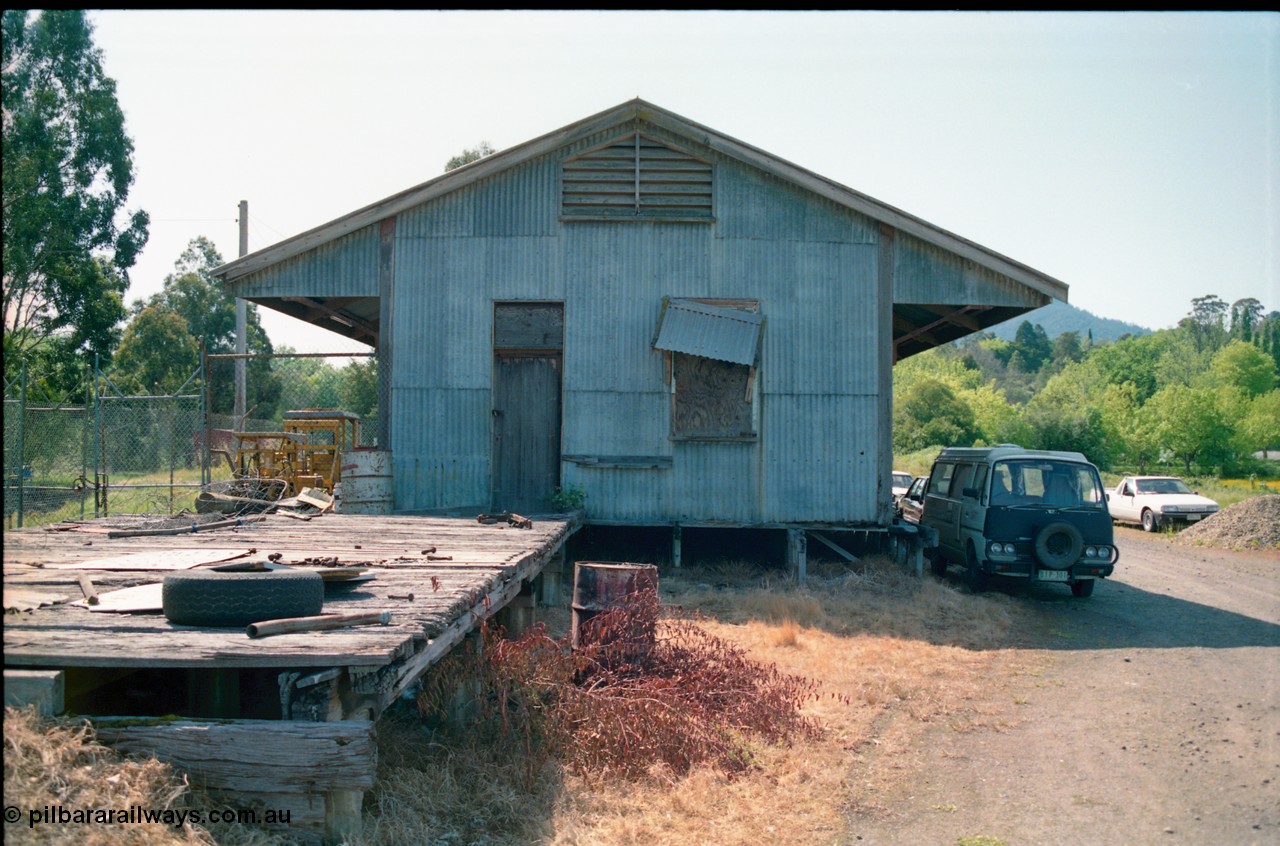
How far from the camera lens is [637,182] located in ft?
44.5

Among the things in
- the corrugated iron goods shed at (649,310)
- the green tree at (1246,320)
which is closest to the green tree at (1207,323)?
the green tree at (1246,320)

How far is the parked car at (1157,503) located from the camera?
24.9m

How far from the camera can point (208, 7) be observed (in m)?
2.57

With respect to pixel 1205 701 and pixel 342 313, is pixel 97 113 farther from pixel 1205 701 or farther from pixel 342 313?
pixel 1205 701

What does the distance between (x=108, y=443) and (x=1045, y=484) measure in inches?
637

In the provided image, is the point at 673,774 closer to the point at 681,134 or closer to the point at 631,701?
the point at 631,701

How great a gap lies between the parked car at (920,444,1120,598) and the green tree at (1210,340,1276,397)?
38.0 metres

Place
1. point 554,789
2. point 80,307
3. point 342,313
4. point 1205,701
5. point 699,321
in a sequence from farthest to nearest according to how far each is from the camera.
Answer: point 80,307 < point 342,313 < point 699,321 < point 1205,701 < point 554,789

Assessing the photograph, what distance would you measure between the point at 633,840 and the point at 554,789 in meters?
0.74

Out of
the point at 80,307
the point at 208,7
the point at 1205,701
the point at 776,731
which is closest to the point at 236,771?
the point at 208,7

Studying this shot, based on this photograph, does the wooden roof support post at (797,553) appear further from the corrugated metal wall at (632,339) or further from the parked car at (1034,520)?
the parked car at (1034,520)

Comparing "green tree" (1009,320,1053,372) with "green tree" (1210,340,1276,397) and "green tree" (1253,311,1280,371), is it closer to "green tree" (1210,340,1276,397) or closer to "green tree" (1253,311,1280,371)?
"green tree" (1253,311,1280,371)

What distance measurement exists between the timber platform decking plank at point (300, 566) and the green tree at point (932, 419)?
49.1 m

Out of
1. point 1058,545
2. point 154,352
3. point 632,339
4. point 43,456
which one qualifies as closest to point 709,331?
point 632,339
